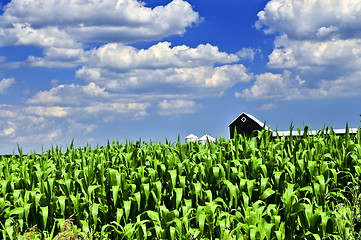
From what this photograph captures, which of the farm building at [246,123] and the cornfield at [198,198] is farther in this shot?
the farm building at [246,123]

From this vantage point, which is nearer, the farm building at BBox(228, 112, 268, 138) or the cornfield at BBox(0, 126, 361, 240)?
the cornfield at BBox(0, 126, 361, 240)

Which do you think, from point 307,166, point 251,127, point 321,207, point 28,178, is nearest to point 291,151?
point 307,166

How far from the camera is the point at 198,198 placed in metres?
5.28

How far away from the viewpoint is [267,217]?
499 cm

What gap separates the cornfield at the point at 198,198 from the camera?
4801mm

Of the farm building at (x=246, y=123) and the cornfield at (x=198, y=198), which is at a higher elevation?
the farm building at (x=246, y=123)

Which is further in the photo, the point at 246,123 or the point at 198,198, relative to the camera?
the point at 246,123

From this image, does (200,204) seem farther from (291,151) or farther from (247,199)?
(291,151)

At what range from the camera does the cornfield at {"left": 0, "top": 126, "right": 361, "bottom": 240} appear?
4801 mm

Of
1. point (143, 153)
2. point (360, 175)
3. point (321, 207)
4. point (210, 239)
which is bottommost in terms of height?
point (210, 239)

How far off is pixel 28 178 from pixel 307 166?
4.24 m

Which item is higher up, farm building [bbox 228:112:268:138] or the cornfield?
farm building [bbox 228:112:268:138]

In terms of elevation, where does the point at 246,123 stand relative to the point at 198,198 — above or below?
above

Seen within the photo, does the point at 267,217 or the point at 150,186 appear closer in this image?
the point at 267,217
